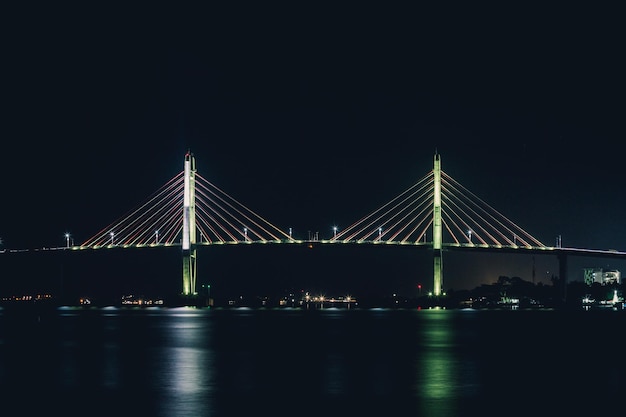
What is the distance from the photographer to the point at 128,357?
26.0 m

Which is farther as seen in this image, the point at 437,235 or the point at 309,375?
the point at 437,235

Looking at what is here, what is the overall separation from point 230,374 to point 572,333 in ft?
72.2

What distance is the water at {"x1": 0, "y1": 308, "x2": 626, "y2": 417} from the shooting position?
51.4 ft

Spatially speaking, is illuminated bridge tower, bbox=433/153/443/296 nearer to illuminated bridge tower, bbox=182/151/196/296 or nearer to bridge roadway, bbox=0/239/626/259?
bridge roadway, bbox=0/239/626/259

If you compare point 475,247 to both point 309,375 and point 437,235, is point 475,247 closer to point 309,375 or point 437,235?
point 437,235

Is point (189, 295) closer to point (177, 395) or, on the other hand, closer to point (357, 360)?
point (357, 360)

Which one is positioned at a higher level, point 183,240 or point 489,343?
point 183,240

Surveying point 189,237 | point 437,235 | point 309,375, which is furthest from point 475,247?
point 309,375

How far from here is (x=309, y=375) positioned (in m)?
20.9

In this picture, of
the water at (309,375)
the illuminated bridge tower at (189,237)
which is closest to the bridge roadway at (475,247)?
the illuminated bridge tower at (189,237)

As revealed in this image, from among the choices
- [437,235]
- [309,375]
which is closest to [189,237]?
[437,235]

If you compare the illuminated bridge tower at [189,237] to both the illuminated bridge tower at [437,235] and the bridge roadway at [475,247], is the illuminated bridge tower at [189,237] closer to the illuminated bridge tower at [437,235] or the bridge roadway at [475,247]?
the bridge roadway at [475,247]

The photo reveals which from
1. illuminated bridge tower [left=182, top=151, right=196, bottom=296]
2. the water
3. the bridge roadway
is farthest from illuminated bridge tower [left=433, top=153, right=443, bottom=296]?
the water

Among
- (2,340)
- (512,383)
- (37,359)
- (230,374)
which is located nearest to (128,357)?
(37,359)
